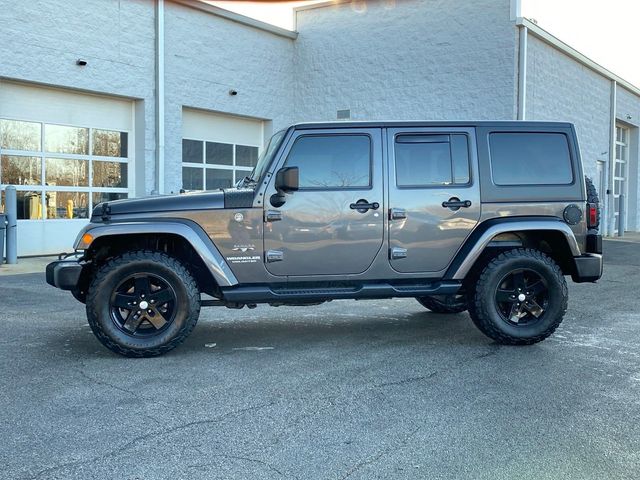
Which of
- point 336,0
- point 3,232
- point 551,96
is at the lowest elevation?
point 3,232

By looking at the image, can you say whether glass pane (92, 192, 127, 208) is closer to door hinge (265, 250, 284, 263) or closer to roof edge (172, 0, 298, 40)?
roof edge (172, 0, 298, 40)

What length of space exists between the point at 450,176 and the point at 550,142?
3.60ft

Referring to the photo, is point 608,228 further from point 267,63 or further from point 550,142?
point 550,142

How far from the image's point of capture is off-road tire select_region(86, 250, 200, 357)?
5562 mm

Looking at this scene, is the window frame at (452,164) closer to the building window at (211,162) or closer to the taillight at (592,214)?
the taillight at (592,214)

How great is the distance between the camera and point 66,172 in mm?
15219

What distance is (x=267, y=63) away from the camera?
19.6m

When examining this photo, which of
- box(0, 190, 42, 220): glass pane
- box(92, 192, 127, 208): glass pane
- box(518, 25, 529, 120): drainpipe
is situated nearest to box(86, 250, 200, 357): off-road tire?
box(0, 190, 42, 220): glass pane

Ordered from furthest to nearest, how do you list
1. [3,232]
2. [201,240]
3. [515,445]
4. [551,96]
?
[551,96] < [3,232] < [201,240] < [515,445]

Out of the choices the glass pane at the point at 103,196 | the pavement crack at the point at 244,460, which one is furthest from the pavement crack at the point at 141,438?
the glass pane at the point at 103,196

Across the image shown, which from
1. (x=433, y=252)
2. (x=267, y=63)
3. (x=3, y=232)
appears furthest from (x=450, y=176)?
(x=267, y=63)

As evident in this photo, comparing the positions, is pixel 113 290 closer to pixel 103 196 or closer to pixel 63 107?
pixel 63 107

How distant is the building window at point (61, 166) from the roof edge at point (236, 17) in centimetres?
395

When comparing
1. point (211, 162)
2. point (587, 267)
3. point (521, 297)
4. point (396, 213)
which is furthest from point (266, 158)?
point (211, 162)
